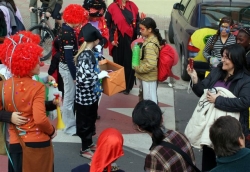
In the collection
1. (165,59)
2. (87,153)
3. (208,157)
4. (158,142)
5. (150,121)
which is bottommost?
(87,153)

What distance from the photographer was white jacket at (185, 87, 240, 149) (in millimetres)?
4902

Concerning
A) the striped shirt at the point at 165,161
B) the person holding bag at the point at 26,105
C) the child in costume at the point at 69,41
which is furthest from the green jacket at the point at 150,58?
the striped shirt at the point at 165,161

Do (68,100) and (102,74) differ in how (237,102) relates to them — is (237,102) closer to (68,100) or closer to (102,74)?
(102,74)

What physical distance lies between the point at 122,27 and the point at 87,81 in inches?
109

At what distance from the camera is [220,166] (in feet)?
10.9

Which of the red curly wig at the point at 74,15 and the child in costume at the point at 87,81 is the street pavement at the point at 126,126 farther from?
the red curly wig at the point at 74,15

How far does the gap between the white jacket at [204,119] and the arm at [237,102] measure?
0.05 m

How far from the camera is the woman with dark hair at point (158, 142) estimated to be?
11.7 ft

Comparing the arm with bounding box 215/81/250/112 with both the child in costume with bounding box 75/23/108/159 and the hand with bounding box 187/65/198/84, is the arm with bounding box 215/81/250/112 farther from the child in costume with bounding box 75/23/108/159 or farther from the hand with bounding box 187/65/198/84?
the child in costume with bounding box 75/23/108/159

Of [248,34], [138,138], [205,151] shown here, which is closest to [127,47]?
[138,138]

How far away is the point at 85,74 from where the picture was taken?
5930mm

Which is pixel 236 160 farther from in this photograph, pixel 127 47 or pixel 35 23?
pixel 35 23

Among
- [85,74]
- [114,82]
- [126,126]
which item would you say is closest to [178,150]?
[85,74]

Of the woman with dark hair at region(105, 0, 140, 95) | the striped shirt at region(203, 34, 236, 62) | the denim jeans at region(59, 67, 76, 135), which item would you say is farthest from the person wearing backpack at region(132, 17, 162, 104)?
the woman with dark hair at region(105, 0, 140, 95)
